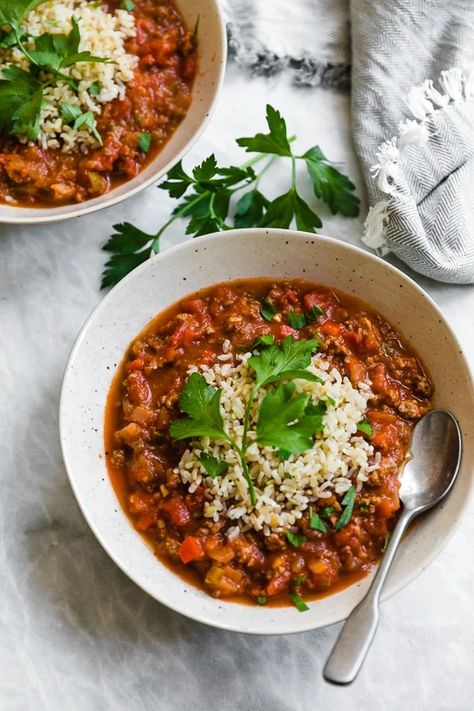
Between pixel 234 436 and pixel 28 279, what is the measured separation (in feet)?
5.25

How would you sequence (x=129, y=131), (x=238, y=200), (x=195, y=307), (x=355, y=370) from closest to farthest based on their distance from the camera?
(x=355, y=370) → (x=195, y=307) → (x=129, y=131) → (x=238, y=200)

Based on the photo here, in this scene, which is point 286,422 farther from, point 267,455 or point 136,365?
point 136,365

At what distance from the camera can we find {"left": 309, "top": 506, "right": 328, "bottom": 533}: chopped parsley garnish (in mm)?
3869

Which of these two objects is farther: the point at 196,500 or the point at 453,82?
the point at 453,82

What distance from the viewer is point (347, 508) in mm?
3900

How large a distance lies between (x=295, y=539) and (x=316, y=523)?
0.12m

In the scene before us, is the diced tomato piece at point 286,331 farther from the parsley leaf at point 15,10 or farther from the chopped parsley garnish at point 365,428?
the parsley leaf at point 15,10

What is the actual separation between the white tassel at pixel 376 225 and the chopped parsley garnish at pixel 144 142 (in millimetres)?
1257

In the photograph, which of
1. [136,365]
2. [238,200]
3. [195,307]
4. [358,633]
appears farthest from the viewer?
[238,200]

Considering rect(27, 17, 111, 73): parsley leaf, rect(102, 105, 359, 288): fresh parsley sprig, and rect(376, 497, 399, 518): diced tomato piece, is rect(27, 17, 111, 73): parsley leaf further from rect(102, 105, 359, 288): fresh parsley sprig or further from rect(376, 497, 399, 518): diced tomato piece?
rect(376, 497, 399, 518): diced tomato piece

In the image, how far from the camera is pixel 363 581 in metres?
3.92

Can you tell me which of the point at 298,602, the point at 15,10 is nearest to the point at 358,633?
the point at 298,602

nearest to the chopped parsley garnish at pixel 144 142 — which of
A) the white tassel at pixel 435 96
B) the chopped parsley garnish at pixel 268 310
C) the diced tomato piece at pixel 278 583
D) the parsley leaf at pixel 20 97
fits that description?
the parsley leaf at pixel 20 97

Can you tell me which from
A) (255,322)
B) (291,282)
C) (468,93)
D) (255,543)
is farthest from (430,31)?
(255,543)
